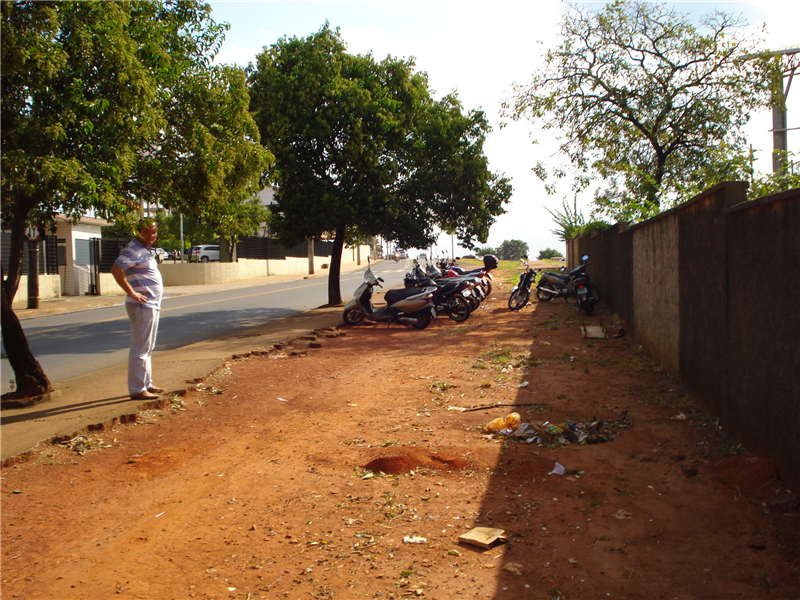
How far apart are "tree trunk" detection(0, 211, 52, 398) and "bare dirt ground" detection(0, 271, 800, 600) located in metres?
1.73

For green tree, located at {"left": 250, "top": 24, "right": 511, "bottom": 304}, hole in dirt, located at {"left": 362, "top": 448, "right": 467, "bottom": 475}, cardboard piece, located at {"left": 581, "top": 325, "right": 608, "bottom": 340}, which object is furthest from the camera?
green tree, located at {"left": 250, "top": 24, "right": 511, "bottom": 304}

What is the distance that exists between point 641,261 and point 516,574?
783 cm

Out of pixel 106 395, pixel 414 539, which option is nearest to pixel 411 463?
pixel 414 539

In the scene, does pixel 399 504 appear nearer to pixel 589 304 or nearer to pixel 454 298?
pixel 454 298

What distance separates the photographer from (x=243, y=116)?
422 inches

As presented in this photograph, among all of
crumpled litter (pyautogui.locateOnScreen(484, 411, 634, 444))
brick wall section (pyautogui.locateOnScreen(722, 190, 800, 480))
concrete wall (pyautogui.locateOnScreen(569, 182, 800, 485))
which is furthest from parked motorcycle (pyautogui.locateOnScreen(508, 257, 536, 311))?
brick wall section (pyautogui.locateOnScreen(722, 190, 800, 480))

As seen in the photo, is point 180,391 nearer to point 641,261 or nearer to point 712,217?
point 712,217

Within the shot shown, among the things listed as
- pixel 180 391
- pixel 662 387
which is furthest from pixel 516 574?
pixel 180 391

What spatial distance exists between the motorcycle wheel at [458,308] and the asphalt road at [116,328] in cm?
465

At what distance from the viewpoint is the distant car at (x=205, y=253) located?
51.8m

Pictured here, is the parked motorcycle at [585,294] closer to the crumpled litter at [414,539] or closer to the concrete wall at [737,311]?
the concrete wall at [737,311]

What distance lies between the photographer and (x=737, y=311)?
4.97 metres

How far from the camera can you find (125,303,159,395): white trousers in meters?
6.83

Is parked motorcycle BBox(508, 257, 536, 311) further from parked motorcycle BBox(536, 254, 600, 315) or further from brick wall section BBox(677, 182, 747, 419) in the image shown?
brick wall section BBox(677, 182, 747, 419)
